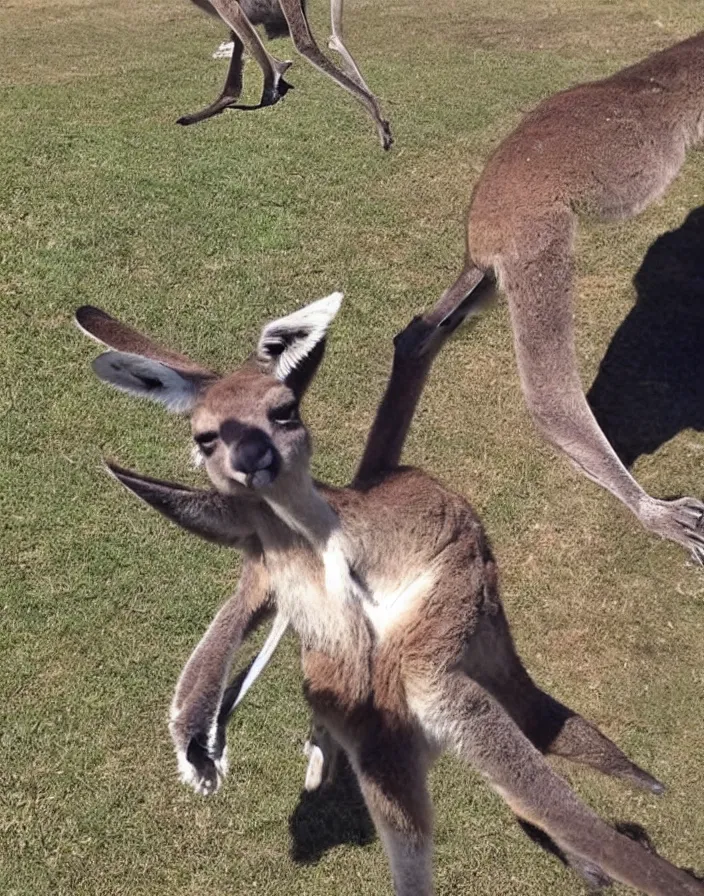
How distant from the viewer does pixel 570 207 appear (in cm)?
434

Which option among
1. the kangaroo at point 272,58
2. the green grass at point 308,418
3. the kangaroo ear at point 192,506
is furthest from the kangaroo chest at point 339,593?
the kangaroo at point 272,58

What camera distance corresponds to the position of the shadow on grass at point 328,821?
3979mm

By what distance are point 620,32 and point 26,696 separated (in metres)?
7.40

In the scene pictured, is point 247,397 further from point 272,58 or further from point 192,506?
point 272,58

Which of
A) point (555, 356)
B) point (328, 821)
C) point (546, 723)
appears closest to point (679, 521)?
point (555, 356)

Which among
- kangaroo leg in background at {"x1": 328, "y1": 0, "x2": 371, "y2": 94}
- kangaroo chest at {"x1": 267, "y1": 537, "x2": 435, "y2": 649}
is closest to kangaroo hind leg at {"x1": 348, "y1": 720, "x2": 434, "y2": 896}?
kangaroo chest at {"x1": 267, "y1": 537, "x2": 435, "y2": 649}

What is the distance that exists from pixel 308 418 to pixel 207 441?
10.4 ft

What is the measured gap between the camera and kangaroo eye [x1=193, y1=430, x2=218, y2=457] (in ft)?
7.87

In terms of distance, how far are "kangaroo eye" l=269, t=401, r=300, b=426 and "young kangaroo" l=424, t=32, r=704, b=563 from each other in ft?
5.59

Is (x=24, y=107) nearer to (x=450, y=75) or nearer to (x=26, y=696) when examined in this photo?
(x=450, y=75)

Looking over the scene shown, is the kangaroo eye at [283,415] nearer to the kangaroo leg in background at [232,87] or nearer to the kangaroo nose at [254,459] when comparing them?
the kangaroo nose at [254,459]

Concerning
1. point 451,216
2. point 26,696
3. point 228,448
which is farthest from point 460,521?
point 451,216

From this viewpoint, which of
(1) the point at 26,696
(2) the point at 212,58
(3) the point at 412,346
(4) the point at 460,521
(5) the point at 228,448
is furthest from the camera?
(2) the point at 212,58

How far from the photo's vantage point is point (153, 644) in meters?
4.54
